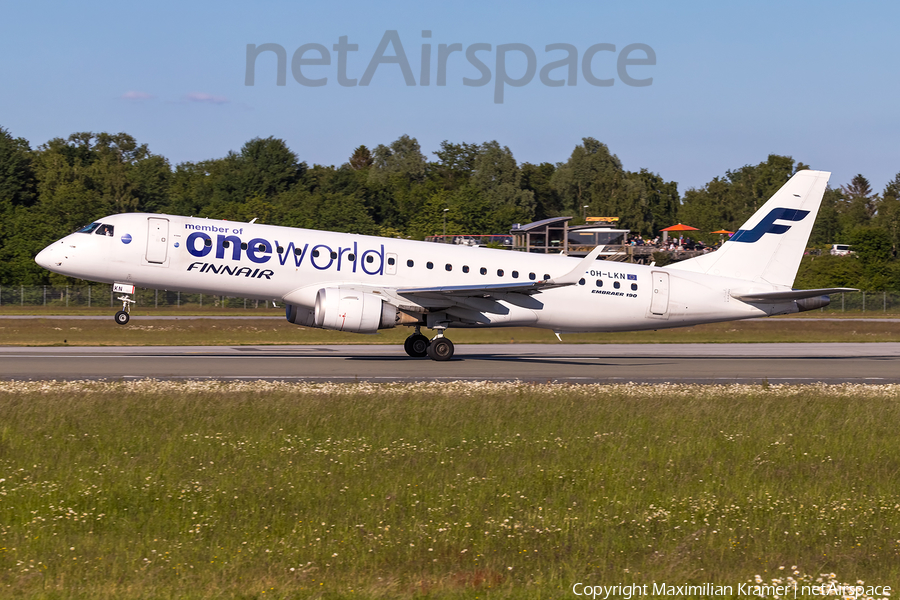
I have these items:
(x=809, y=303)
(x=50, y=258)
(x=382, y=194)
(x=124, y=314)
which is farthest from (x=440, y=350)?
(x=382, y=194)

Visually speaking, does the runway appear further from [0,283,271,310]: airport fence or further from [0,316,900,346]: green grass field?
[0,283,271,310]: airport fence

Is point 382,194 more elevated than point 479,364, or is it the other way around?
point 382,194

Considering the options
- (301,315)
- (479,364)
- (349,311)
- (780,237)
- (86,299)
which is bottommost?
(479,364)

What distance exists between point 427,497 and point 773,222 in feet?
79.1

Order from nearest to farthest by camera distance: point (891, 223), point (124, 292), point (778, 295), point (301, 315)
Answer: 1. point (124, 292)
2. point (301, 315)
3. point (778, 295)
4. point (891, 223)

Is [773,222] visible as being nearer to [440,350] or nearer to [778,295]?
[778,295]

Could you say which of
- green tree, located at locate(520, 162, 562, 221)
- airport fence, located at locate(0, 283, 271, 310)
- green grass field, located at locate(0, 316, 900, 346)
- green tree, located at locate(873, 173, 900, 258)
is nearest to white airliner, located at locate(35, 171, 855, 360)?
green grass field, located at locate(0, 316, 900, 346)

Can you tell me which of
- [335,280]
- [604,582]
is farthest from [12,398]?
[604,582]

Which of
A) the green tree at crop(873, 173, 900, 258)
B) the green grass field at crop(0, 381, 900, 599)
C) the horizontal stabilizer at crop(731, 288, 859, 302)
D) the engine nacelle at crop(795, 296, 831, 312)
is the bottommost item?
the green grass field at crop(0, 381, 900, 599)

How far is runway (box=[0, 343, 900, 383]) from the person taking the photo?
24.2 m

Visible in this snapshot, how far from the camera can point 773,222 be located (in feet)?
102

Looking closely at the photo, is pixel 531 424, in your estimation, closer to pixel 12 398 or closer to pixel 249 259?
pixel 12 398

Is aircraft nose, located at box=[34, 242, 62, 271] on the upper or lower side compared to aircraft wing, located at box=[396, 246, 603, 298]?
upper

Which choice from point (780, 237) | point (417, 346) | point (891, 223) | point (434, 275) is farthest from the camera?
point (891, 223)
